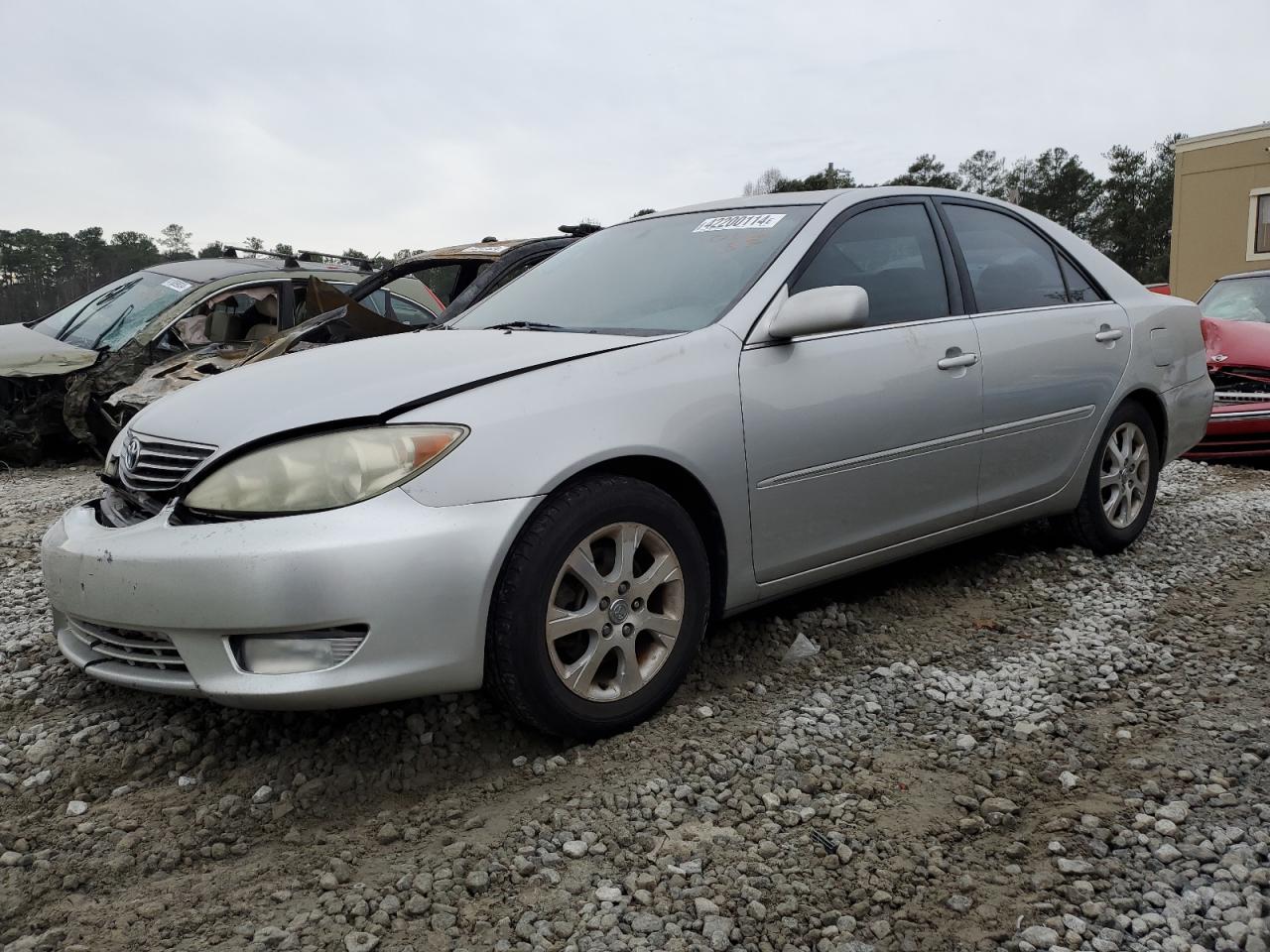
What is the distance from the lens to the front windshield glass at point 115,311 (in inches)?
316

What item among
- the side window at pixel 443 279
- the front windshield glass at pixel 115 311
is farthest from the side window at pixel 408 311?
the front windshield glass at pixel 115 311

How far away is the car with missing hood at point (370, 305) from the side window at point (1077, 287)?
2396 mm

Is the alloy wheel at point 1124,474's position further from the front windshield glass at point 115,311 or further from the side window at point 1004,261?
the front windshield glass at point 115,311

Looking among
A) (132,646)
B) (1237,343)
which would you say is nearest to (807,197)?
(132,646)

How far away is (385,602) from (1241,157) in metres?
33.6

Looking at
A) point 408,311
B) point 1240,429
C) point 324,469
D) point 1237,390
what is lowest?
point 1240,429

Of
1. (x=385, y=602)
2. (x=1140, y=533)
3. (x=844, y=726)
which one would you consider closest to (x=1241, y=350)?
(x=1140, y=533)

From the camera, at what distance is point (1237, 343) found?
7.43 m

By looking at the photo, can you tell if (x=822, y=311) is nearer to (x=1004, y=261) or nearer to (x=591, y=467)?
(x=591, y=467)

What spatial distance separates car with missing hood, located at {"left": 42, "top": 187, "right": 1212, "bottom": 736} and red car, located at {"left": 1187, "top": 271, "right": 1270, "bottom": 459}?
355 centimetres

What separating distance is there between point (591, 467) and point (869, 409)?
1111 millimetres

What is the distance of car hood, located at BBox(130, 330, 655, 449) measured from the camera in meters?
2.73

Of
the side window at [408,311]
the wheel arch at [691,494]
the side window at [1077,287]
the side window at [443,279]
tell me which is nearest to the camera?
the wheel arch at [691,494]

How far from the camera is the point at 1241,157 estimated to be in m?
29.7
